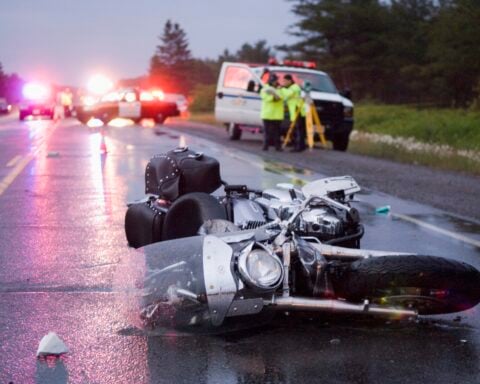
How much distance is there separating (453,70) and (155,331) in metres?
55.8

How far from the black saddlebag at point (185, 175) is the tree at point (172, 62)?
397 feet

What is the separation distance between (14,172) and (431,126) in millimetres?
22376

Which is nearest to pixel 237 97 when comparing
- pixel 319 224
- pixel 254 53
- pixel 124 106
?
pixel 124 106

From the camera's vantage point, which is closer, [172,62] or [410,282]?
[410,282]

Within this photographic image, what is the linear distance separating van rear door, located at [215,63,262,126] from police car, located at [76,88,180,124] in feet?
44.8

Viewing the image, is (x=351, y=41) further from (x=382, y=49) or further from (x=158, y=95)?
(x=158, y=95)

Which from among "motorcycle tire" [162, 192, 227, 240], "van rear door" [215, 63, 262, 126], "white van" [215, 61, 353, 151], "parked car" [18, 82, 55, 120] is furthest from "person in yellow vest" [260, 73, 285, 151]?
"parked car" [18, 82, 55, 120]

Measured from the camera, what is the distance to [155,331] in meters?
4.86

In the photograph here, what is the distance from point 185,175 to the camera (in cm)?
664

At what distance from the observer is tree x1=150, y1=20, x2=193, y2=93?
127750 mm

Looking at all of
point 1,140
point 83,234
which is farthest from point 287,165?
point 1,140

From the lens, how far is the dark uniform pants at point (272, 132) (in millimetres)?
21938

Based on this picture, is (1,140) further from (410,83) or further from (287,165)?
(410,83)

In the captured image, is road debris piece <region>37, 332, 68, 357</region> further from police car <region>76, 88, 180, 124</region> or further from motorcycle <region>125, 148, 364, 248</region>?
police car <region>76, 88, 180, 124</region>
